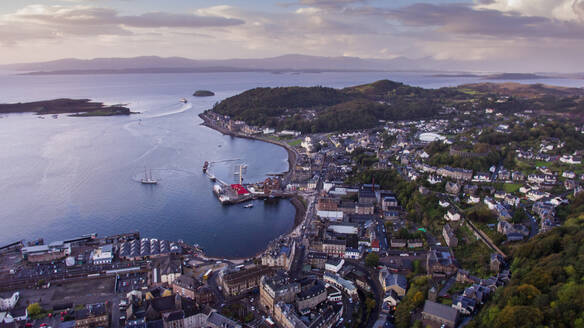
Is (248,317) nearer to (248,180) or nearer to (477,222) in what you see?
(477,222)

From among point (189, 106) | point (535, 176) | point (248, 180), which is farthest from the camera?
point (189, 106)

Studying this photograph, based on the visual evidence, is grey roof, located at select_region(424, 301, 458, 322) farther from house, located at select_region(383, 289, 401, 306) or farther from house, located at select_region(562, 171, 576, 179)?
house, located at select_region(562, 171, 576, 179)

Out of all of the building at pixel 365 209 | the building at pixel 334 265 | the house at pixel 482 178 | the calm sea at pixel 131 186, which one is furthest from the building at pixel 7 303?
the house at pixel 482 178

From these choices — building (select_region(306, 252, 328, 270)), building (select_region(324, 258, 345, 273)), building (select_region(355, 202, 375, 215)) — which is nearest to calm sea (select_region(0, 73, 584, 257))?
building (select_region(306, 252, 328, 270))

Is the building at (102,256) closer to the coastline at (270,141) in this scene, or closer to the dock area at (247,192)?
the dock area at (247,192)

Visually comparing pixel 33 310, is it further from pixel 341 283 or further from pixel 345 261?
pixel 345 261

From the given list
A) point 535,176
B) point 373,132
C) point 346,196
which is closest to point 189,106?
point 373,132

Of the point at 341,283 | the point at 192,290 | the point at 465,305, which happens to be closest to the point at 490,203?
the point at 465,305
